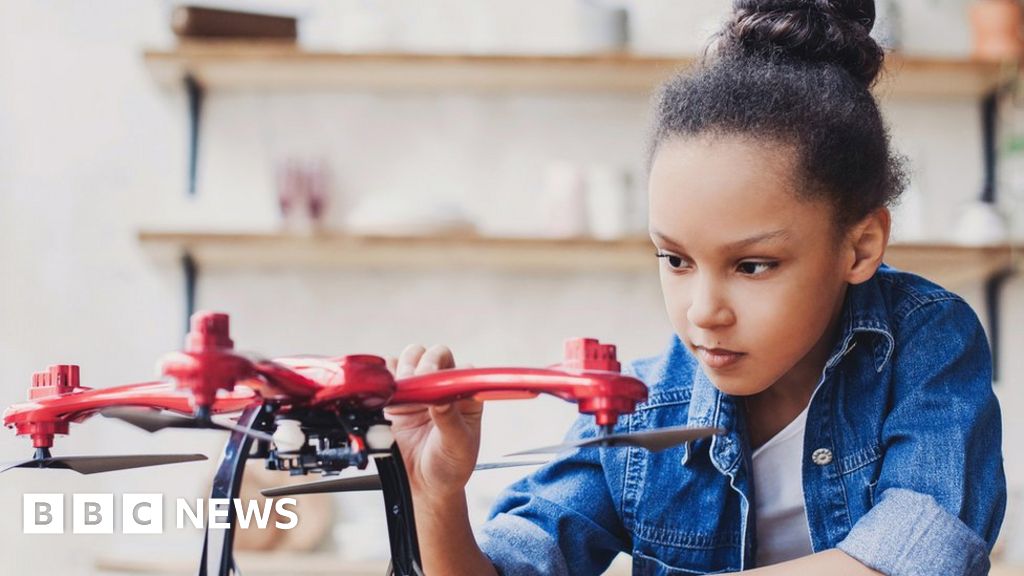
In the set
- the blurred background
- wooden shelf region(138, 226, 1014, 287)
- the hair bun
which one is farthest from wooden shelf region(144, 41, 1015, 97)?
the hair bun

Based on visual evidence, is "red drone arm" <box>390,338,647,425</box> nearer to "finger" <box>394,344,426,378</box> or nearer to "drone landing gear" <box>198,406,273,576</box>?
"drone landing gear" <box>198,406,273,576</box>

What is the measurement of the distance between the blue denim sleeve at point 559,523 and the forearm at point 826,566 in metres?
0.22

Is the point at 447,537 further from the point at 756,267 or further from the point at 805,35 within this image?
the point at 805,35

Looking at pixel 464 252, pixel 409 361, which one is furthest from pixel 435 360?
pixel 464 252

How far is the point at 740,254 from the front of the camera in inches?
32.6

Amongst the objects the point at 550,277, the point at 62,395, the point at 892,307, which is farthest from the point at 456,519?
the point at 550,277

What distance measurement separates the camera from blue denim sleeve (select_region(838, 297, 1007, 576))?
78 centimetres

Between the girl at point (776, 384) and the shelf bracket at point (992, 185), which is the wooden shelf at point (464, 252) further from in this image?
the girl at point (776, 384)

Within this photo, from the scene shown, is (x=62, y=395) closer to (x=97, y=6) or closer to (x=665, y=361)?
(x=665, y=361)

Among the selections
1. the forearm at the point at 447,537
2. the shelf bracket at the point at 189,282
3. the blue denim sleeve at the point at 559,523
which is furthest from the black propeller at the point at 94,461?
the shelf bracket at the point at 189,282

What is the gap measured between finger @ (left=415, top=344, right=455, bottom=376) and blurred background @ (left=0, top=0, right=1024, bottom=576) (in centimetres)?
154

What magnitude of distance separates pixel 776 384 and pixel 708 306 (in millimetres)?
248

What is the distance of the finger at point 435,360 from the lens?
2.49ft

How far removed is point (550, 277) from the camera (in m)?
2.43
